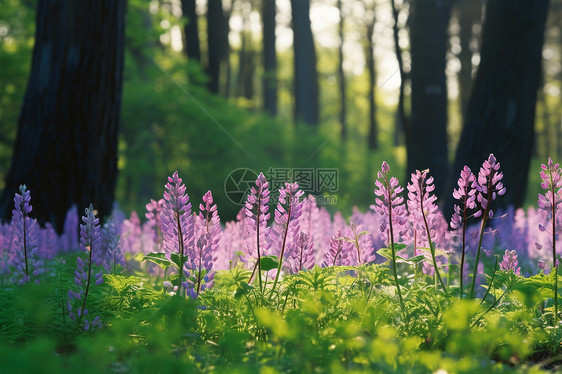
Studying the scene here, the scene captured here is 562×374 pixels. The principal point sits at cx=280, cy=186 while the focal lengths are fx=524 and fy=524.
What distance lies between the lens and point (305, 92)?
→ 67.1 ft

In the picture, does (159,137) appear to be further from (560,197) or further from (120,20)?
(560,197)

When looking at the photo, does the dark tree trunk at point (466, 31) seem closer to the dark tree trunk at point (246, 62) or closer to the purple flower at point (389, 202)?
the dark tree trunk at point (246, 62)

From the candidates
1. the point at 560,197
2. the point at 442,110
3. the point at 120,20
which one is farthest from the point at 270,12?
the point at 560,197

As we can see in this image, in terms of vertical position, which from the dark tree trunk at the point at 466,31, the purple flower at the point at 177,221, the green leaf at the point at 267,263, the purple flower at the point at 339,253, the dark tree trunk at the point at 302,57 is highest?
the dark tree trunk at the point at 466,31

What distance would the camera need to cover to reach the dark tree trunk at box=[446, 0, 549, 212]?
612 centimetres

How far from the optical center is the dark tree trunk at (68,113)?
219 inches

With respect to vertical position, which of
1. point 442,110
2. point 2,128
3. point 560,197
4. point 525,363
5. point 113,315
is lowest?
point 525,363

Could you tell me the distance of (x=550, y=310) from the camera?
3070 mm

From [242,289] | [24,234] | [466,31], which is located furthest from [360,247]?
[466,31]

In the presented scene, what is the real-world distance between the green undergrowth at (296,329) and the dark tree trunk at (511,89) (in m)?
3.19

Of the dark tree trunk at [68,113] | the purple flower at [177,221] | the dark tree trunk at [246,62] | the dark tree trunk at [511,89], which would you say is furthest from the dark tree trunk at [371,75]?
the purple flower at [177,221]

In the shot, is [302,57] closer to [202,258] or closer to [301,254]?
[301,254]

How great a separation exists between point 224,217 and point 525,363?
40.4 feet

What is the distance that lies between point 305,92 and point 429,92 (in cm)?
1223
